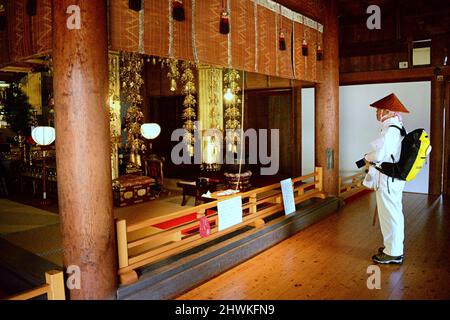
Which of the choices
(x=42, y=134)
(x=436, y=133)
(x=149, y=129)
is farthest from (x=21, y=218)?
(x=436, y=133)

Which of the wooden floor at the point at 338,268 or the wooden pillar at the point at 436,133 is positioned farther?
the wooden pillar at the point at 436,133

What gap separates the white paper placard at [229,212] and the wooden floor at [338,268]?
49 centimetres

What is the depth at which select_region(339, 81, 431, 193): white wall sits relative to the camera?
8.20 m

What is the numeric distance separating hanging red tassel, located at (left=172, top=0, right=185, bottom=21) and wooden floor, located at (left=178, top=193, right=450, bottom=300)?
258 cm

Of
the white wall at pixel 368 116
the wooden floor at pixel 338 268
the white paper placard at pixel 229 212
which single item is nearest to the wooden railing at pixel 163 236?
the white paper placard at pixel 229 212

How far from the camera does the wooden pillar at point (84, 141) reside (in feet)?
9.45

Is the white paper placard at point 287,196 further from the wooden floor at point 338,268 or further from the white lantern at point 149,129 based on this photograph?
the white lantern at point 149,129

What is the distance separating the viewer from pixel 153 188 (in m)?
8.25

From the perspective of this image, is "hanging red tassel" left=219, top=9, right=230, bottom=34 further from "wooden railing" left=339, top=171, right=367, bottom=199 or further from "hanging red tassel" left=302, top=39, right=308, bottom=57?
"wooden railing" left=339, top=171, right=367, bottom=199

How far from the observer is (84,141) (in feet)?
9.59

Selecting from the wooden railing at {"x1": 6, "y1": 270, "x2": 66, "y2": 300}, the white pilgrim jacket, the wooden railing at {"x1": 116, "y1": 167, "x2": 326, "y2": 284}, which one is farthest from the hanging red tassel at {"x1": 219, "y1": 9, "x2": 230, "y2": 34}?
the wooden railing at {"x1": 6, "y1": 270, "x2": 66, "y2": 300}

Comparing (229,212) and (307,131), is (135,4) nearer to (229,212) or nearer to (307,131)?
(229,212)
